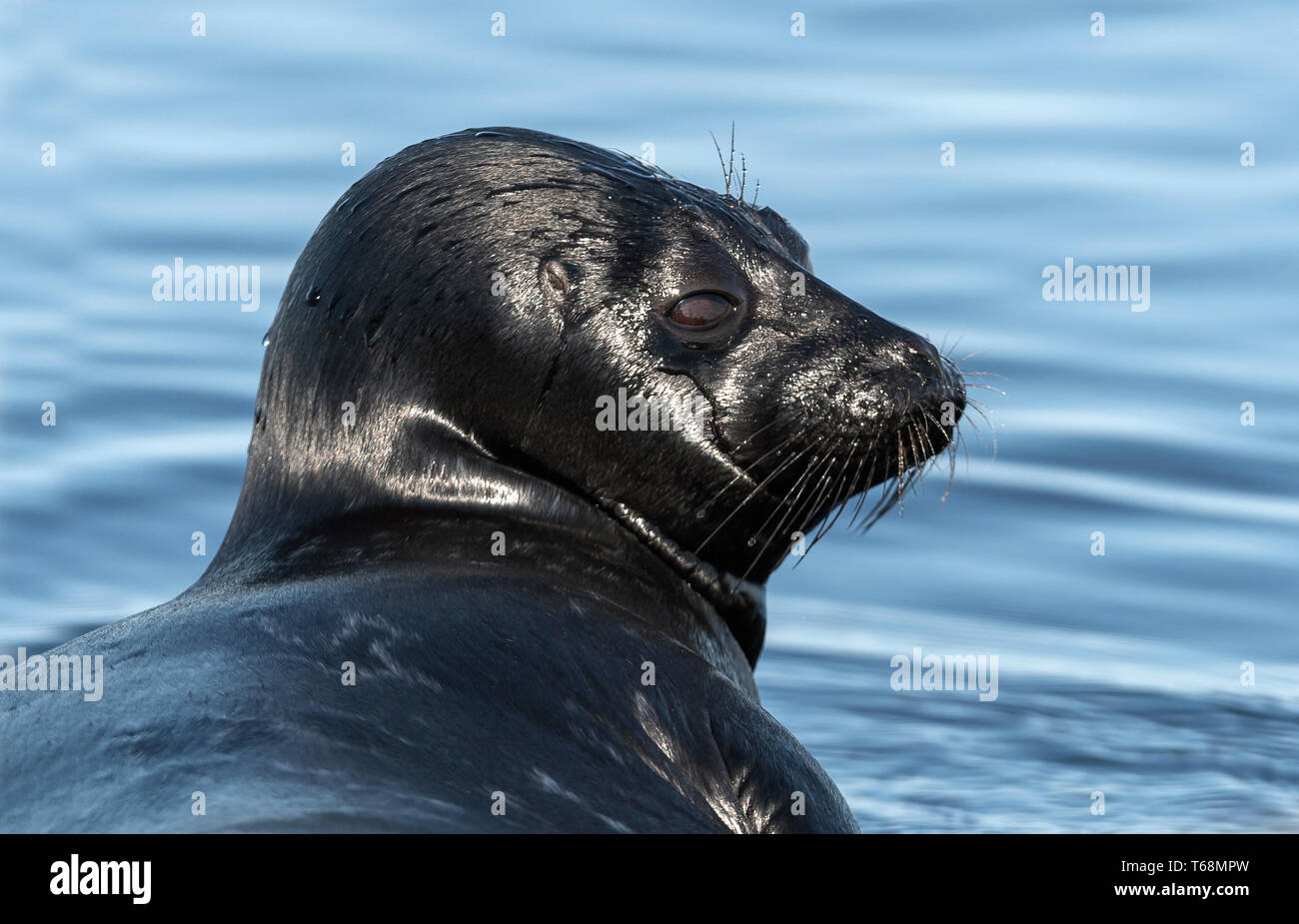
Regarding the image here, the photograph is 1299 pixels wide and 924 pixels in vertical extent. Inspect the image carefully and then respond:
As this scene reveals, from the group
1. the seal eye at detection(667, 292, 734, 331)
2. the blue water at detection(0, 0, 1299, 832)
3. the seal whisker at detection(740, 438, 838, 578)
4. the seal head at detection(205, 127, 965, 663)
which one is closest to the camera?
the seal head at detection(205, 127, 965, 663)

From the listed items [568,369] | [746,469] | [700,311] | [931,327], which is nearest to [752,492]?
[746,469]

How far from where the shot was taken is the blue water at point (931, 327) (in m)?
9.20

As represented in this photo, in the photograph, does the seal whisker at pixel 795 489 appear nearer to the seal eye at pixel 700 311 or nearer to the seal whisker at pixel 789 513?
the seal whisker at pixel 789 513

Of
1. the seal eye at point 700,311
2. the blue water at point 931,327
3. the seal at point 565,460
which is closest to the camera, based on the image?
the seal at point 565,460

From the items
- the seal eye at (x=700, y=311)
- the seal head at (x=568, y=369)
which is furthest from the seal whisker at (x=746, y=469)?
the seal eye at (x=700, y=311)

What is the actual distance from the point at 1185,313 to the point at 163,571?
6.15m

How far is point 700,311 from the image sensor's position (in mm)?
5949

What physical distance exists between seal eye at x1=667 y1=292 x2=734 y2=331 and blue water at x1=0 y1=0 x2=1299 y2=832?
2.66 metres

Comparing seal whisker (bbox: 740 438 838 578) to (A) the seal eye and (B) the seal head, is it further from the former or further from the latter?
(A) the seal eye

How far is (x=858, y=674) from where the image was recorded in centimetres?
961

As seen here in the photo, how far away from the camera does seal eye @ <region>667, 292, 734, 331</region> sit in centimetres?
592

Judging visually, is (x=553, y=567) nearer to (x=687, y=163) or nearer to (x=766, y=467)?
(x=766, y=467)

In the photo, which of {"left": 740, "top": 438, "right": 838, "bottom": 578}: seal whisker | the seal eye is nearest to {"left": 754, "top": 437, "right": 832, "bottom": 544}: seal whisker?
{"left": 740, "top": 438, "right": 838, "bottom": 578}: seal whisker

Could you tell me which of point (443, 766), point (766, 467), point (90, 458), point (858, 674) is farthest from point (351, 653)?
point (90, 458)
